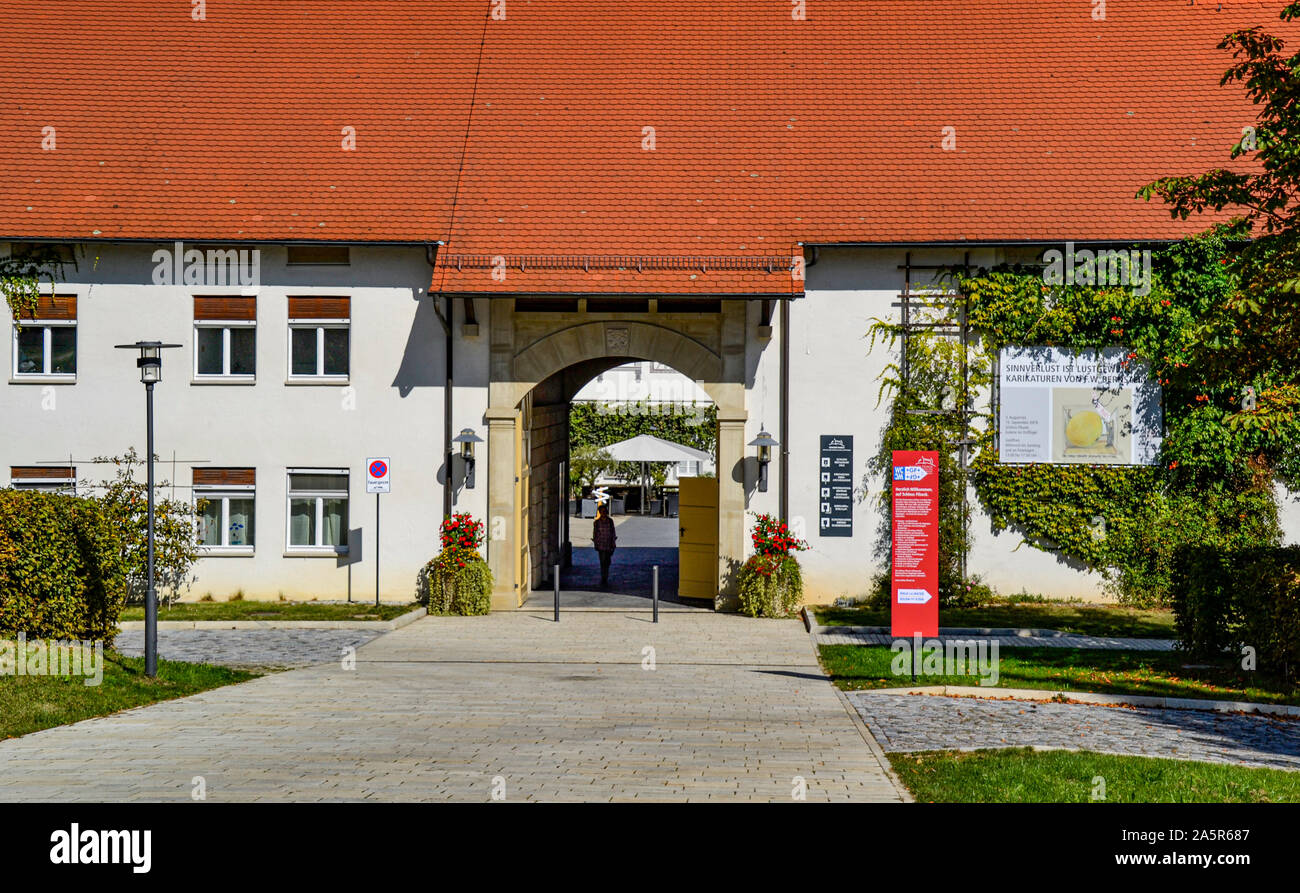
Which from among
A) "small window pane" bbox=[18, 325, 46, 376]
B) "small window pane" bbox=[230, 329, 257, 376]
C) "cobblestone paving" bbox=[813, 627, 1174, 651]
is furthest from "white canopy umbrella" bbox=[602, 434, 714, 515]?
"cobblestone paving" bbox=[813, 627, 1174, 651]

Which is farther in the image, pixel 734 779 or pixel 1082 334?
pixel 1082 334

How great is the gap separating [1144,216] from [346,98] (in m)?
14.9

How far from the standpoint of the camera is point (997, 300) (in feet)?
79.6

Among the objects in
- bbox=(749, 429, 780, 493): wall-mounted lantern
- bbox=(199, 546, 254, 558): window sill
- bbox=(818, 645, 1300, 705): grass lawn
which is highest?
bbox=(749, 429, 780, 493): wall-mounted lantern

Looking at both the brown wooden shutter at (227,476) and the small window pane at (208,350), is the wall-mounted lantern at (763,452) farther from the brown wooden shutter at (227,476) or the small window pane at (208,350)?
the small window pane at (208,350)

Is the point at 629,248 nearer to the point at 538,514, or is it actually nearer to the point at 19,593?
the point at 538,514

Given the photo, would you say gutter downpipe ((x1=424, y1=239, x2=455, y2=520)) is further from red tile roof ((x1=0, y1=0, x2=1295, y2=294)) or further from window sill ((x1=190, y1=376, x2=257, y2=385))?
window sill ((x1=190, y1=376, x2=257, y2=385))

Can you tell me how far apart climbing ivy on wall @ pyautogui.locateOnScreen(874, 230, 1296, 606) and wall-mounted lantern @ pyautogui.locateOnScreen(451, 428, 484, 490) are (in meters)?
7.08

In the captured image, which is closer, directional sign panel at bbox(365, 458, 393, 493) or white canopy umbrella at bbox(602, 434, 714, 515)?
directional sign panel at bbox(365, 458, 393, 493)

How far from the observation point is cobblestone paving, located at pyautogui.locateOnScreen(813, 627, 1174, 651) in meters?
19.6

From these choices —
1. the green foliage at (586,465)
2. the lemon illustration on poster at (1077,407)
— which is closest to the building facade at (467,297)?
the lemon illustration on poster at (1077,407)

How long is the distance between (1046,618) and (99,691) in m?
14.6

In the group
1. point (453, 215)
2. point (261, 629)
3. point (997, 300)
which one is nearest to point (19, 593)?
point (261, 629)

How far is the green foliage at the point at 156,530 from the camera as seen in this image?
914 inches
